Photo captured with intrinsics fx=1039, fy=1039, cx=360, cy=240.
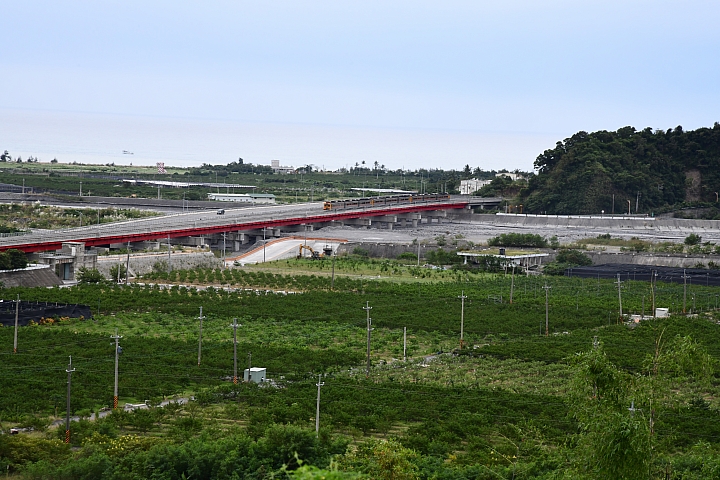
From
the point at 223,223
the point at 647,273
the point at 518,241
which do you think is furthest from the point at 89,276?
the point at 518,241

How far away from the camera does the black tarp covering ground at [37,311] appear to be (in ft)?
127

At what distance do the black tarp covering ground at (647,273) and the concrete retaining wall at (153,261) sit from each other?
21697 millimetres

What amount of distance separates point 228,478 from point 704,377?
29.9 feet

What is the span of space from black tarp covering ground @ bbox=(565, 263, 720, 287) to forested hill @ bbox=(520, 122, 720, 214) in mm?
39465

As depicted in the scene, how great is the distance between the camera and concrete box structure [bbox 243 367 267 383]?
97.9ft

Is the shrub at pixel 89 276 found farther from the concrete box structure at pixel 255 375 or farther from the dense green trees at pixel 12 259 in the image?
the concrete box structure at pixel 255 375

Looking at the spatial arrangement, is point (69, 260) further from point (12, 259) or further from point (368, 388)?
point (368, 388)

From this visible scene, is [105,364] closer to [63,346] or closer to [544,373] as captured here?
[63,346]

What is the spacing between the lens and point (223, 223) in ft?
239

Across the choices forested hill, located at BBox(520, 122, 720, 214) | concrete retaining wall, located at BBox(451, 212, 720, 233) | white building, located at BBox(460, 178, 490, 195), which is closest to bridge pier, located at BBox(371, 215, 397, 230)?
concrete retaining wall, located at BBox(451, 212, 720, 233)

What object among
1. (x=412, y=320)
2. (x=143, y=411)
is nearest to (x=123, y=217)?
(x=412, y=320)

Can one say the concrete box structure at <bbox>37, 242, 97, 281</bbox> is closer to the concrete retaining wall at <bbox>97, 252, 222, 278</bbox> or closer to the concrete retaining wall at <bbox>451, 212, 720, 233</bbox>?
the concrete retaining wall at <bbox>97, 252, 222, 278</bbox>

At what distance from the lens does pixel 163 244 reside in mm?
67438

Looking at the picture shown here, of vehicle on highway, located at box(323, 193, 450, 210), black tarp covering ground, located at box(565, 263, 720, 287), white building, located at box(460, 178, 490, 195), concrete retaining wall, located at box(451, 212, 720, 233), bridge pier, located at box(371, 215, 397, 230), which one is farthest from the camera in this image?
white building, located at box(460, 178, 490, 195)
